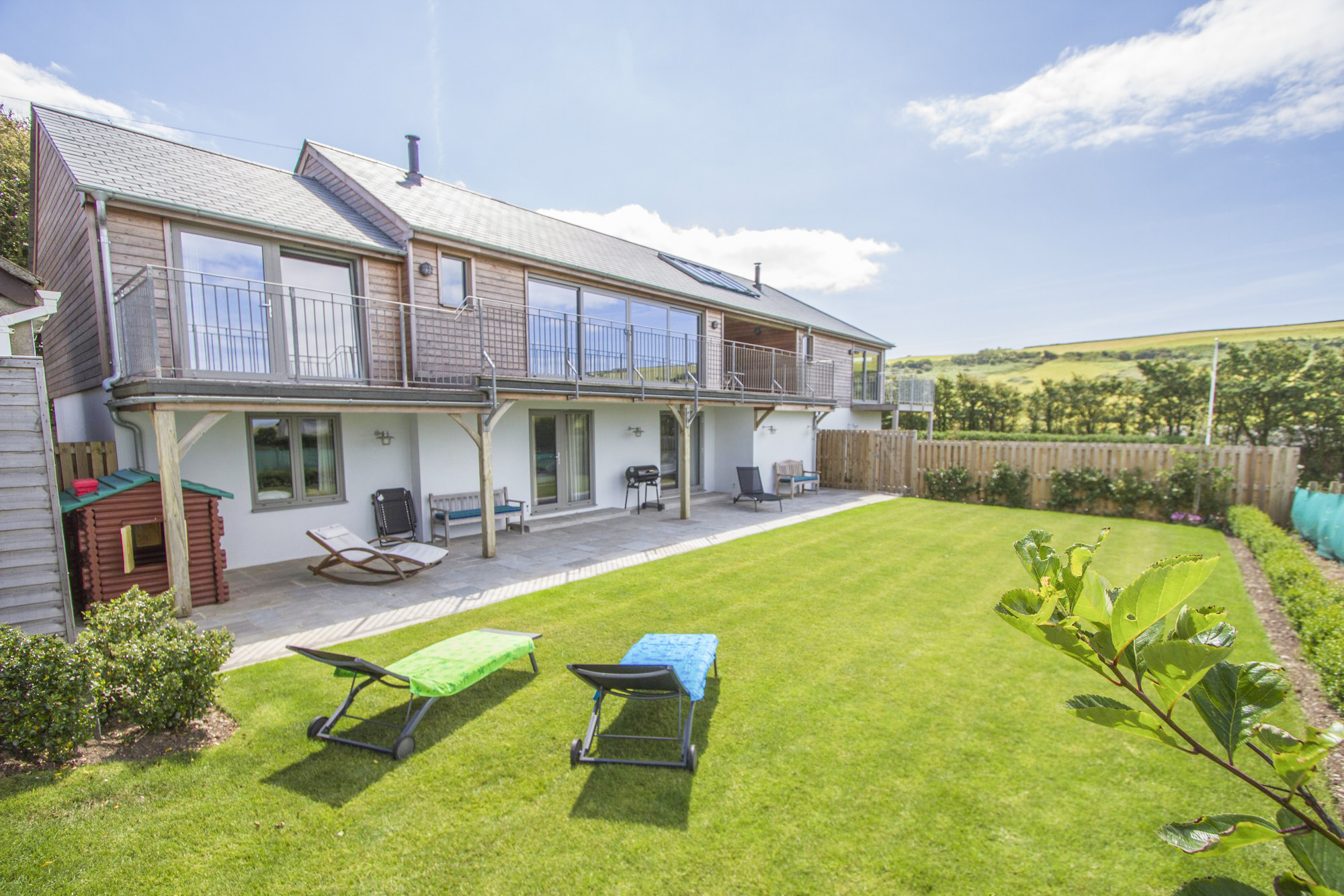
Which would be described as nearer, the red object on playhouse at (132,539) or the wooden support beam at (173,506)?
the wooden support beam at (173,506)

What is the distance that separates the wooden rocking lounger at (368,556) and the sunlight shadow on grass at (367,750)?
325cm

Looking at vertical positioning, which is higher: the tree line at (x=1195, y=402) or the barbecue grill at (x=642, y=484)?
the tree line at (x=1195, y=402)

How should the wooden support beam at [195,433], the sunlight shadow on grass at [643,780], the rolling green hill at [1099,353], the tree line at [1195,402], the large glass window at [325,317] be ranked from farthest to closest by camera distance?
1. the rolling green hill at [1099,353]
2. the tree line at [1195,402]
3. the large glass window at [325,317]
4. the wooden support beam at [195,433]
5. the sunlight shadow on grass at [643,780]

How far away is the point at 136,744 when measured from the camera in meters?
4.12

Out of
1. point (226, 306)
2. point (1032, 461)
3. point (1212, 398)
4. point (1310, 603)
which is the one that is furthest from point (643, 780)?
point (1212, 398)

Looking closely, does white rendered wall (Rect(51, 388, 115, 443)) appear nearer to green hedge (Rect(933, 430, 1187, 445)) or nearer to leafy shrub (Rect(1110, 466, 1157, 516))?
leafy shrub (Rect(1110, 466, 1157, 516))

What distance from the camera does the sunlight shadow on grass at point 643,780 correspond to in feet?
11.5

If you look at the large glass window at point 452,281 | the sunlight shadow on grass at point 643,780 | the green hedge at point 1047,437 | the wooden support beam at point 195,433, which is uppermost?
the large glass window at point 452,281

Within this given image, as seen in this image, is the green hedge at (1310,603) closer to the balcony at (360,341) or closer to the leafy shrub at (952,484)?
the leafy shrub at (952,484)

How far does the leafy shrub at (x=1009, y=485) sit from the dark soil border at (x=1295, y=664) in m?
5.50

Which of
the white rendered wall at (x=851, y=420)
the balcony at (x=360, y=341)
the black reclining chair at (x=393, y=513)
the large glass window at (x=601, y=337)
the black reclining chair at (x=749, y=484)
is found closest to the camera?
the balcony at (x=360, y=341)

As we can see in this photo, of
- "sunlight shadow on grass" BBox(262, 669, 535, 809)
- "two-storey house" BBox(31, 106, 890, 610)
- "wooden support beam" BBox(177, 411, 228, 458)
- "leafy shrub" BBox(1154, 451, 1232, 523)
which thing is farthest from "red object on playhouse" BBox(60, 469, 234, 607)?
"leafy shrub" BBox(1154, 451, 1232, 523)

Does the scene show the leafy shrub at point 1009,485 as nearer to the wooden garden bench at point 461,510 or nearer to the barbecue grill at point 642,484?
the barbecue grill at point 642,484

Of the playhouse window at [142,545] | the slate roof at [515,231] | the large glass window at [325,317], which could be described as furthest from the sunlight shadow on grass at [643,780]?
the slate roof at [515,231]
